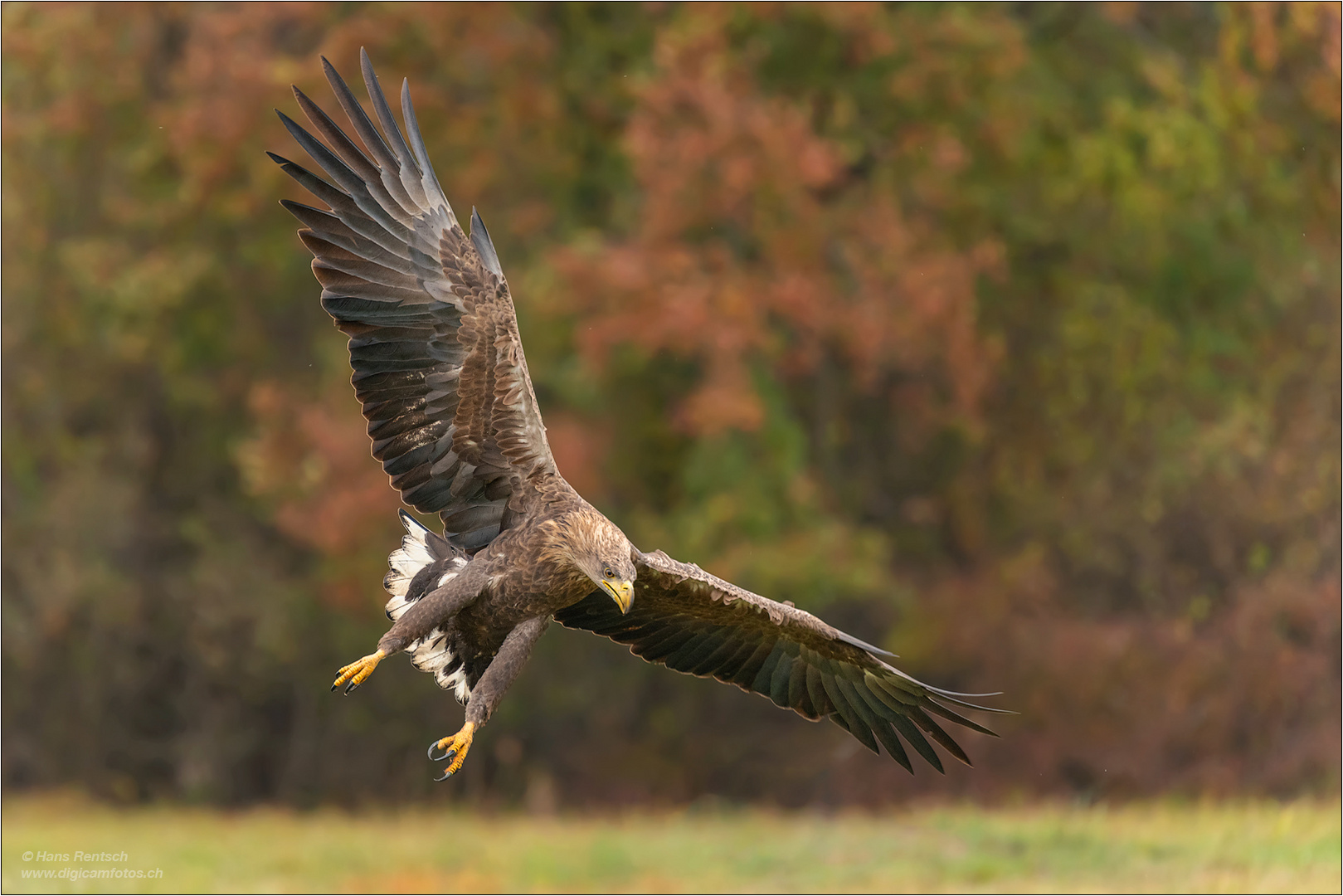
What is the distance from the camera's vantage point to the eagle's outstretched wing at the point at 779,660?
6.46m

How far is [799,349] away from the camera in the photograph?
45.1ft

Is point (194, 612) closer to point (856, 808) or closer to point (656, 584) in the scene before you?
point (856, 808)

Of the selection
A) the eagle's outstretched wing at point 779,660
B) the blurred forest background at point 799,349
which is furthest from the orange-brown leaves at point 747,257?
the eagle's outstretched wing at point 779,660

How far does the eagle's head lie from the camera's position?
532cm

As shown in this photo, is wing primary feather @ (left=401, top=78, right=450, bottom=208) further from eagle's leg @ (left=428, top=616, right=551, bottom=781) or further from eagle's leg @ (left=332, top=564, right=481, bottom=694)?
eagle's leg @ (left=428, top=616, right=551, bottom=781)

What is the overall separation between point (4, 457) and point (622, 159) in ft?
20.8

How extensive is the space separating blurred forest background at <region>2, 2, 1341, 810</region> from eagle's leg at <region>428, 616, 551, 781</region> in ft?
23.6

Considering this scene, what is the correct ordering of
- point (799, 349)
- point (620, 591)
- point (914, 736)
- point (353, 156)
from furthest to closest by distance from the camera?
point (799, 349)
point (914, 736)
point (353, 156)
point (620, 591)

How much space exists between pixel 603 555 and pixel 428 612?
23.1 inches

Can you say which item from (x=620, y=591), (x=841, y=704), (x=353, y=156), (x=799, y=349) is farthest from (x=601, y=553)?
(x=799, y=349)

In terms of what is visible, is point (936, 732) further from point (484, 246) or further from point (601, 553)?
point (484, 246)

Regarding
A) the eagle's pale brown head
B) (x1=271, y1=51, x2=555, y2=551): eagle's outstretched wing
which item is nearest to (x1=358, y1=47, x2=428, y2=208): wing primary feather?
(x1=271, y1=51, x2=555, y2=551): eagle's outstretched wing

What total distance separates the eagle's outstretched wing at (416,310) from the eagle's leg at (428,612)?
1.06 feet

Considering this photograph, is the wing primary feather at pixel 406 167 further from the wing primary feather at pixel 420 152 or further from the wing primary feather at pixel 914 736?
the wing primary feather at pixel 914 736
